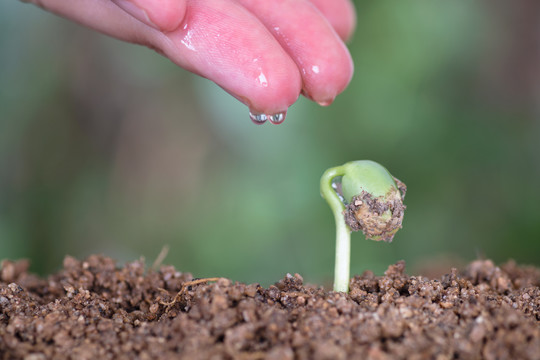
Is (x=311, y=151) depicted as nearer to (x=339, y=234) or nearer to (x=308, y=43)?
(x=308, y=43)

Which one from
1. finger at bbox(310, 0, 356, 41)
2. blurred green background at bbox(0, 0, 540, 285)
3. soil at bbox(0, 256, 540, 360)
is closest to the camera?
soil at bbox(0, 256, 540, 360)

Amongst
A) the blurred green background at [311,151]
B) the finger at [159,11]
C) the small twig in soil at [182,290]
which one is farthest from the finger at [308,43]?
the blurred green background at [311,151]

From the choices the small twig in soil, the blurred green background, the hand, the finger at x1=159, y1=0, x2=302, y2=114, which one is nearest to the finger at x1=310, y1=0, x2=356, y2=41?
the hand

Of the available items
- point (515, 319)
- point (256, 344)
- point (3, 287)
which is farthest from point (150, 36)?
point (515, 319)

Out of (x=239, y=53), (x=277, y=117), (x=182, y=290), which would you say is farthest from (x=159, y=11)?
(x=182, y=290)

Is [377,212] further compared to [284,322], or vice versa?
[377,212]

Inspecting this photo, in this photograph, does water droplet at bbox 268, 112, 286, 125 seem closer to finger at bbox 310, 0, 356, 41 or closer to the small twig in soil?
the small twig in soil

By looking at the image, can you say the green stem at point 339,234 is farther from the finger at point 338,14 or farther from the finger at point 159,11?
the finger at point 338,14
